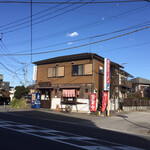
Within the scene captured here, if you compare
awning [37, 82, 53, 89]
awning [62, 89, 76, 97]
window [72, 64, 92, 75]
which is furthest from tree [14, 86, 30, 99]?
window [72, 64, 92, 75]

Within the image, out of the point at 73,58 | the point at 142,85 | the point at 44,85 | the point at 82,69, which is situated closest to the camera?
the point at 82,69

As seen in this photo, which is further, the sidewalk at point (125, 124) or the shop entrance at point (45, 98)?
the shop entrance at point (45, 98)

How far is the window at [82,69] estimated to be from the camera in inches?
880

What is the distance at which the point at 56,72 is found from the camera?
2572cm

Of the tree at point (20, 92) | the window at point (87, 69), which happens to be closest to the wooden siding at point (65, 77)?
the window at point (87, 69)

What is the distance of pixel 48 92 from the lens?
Result: 26484mm

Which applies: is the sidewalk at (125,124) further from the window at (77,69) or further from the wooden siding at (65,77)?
the window at (77,69)

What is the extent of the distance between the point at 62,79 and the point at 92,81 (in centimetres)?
497

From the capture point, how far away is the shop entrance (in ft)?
85.1

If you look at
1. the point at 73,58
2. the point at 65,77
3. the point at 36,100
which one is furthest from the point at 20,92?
the point at 73,58

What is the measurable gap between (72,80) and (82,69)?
204 cm

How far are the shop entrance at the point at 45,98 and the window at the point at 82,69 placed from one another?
5.49 m

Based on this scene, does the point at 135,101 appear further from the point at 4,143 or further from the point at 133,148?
the point at 4,143

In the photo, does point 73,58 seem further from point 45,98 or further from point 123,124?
point 123,124
